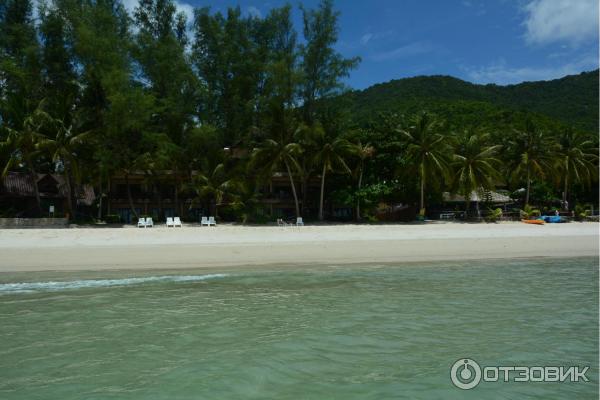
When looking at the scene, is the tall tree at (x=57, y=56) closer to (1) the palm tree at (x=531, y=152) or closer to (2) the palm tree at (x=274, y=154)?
(2) the palm tree at (x=274, y=154)

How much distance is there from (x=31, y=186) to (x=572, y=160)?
44336 mm

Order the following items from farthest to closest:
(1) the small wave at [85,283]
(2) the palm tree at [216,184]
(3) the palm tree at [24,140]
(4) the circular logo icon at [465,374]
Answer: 1. (2) the palm tree at [216,184]
2. (3) the palm tree at [24,140]
3. (1) the small wave at [85,283]
4. (4) the circular logo icon at [465,374]

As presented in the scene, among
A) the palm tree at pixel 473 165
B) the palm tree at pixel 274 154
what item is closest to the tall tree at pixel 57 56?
the palm tree at pixel 274 154

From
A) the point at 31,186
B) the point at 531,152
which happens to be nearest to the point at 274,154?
the point at 31,186

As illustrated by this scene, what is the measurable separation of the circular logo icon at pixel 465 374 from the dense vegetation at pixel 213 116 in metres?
23.6

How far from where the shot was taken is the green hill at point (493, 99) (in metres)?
54.5

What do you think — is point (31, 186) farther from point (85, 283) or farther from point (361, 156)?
point (85, 283)

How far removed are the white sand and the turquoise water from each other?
8.23 feet

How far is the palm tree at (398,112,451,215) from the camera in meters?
30.4

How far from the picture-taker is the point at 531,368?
20.6 feet

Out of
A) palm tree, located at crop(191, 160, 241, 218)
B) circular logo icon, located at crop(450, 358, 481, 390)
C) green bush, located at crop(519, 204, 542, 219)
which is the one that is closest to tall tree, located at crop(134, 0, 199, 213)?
palm tree, located at crop(191, 160, 241, 218)

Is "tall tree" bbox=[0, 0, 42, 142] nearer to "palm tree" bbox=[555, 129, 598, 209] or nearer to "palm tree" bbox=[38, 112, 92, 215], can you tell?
"palm tree" bbox=[38, 112, 92, 215]

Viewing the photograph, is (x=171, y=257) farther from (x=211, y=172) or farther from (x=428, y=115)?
(x=428, y=115)

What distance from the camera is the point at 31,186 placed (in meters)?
35.7
